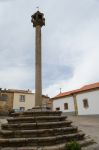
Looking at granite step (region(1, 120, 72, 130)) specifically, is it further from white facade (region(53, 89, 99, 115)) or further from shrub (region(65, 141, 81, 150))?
white facade (region(53, 89, 99, 115))

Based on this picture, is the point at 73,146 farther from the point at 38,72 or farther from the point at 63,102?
the point at 63,102

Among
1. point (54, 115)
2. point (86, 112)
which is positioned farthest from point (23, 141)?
point (86, 112)

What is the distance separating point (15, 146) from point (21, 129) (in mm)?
1103

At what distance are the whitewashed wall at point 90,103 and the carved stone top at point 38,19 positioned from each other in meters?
15.0

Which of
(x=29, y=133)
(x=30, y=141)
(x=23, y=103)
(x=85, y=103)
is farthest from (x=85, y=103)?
(x=30, y=141)

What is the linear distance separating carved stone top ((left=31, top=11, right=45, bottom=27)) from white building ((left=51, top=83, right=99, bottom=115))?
48.3 ft

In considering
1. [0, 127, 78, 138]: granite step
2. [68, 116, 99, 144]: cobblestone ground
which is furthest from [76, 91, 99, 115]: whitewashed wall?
[0, 127, 78, 138]: granite step

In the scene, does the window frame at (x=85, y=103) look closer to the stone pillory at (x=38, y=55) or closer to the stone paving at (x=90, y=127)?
the stone paving at (x=90, y=127)

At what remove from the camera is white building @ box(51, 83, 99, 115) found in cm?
2475

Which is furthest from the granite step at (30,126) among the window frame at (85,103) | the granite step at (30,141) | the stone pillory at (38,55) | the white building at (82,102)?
the window frame at (85,103)

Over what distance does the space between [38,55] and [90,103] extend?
16145 millimetres

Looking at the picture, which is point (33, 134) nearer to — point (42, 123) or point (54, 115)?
point (42, 123)

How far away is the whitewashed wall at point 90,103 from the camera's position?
24.5 metres

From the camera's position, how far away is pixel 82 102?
2691 centimetres
